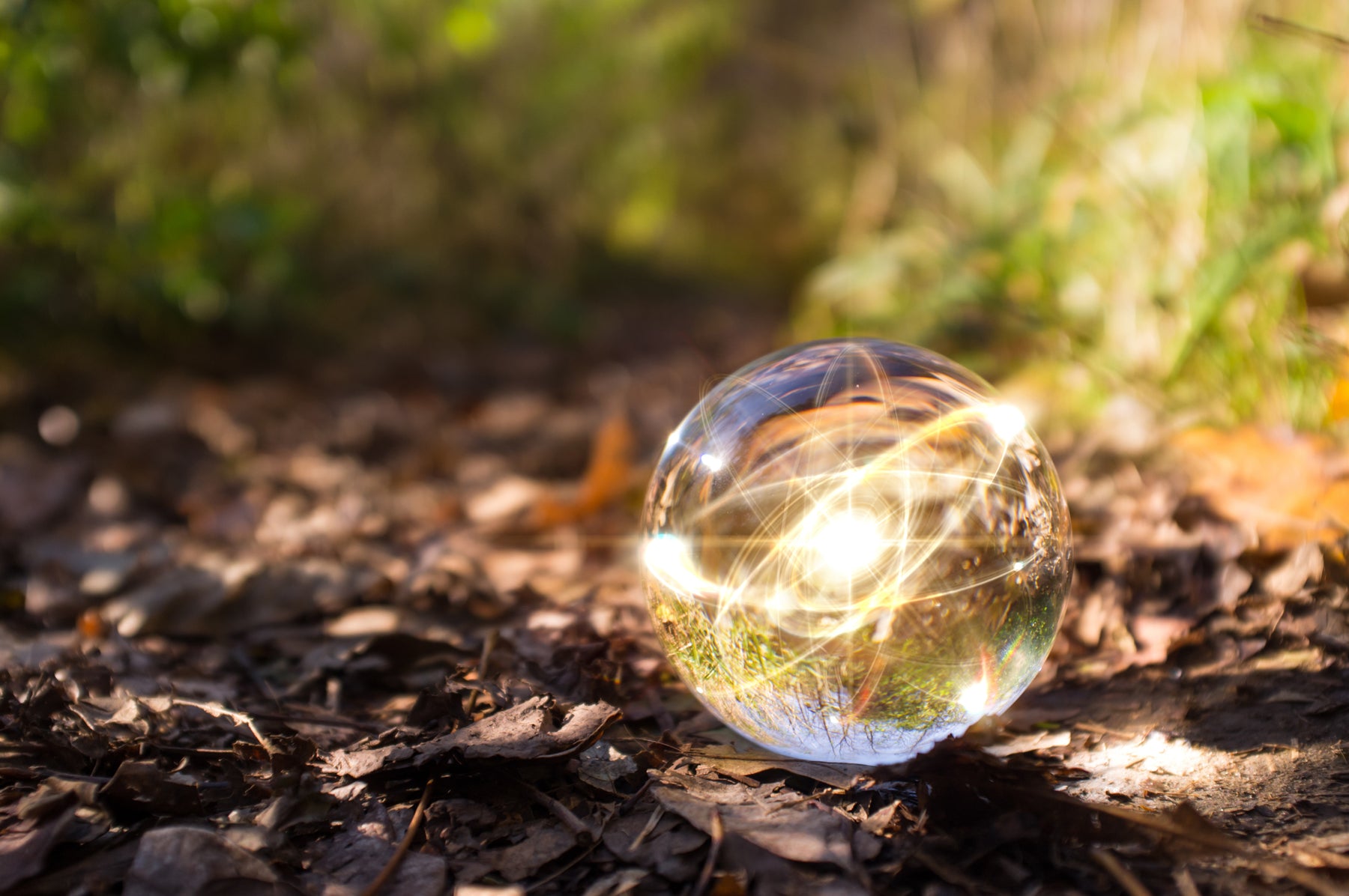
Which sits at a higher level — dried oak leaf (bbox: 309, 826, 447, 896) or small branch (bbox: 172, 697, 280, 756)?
small branch (bbox: 172, 697, 280, 756)

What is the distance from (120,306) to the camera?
4367 millimetres

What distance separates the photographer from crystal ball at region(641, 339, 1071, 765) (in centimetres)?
148

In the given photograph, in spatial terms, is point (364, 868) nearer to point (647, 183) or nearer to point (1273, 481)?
point (1273, 481)

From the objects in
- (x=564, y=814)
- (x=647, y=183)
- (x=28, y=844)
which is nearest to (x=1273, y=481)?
(x=564, y=814)

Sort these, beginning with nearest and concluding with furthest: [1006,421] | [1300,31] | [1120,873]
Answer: [1120,873] < [1006,421] < [1300,31]

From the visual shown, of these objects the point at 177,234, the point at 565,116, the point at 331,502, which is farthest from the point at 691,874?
the point at 565,116

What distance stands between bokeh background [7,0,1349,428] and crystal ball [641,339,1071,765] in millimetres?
977

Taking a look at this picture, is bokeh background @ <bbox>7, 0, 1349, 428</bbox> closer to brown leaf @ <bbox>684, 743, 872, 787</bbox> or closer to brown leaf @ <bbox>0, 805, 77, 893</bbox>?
brown leaf @ <bbox>684, 743, 872, 787</bbox>

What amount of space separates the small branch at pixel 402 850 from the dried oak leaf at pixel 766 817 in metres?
0.34

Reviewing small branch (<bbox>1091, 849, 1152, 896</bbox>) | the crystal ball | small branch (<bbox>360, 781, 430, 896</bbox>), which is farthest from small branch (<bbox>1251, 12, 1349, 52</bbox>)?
small branch (<bbox>360, 781, 430, 896</bbox>)

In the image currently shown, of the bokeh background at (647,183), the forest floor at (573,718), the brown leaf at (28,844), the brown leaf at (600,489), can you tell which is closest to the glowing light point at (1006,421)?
the forest floor at (573,718)

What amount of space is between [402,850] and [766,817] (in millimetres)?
508

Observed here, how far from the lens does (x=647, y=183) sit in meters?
6.79

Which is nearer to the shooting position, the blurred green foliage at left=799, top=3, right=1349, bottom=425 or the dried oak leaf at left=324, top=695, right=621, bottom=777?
the dried oak leaf at left=324, top=695, right=621, bottom=777
